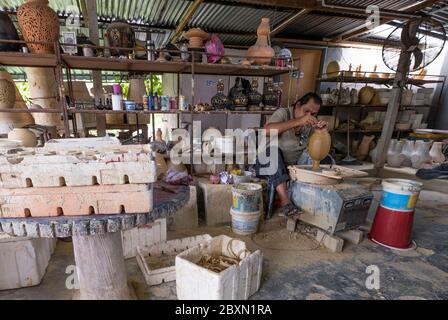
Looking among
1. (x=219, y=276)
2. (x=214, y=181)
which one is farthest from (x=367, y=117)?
(x=219, y=276)

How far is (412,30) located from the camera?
153 inches

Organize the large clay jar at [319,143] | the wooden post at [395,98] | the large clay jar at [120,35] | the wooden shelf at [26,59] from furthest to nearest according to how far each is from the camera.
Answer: the wooden post at [395,98] < the large clay jar at [120,35] < the large clay jar at [319,143] < the wooden shelf at [26,59]

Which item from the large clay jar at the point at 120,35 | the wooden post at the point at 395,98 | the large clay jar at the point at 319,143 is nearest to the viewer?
the large clay jar at the point at 319,143

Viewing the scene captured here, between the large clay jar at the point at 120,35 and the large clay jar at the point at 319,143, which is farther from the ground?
the large clay jar at the point at 120,35

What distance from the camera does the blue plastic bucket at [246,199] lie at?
2.37 metres

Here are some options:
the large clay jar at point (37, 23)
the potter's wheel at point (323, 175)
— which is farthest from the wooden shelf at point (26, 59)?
the potter's wheel at point (323, 175)

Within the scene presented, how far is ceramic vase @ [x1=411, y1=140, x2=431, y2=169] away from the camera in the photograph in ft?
15.1

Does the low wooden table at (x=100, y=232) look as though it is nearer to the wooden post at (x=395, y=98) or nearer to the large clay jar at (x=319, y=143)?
the large clay jar at (x=319, y=143)

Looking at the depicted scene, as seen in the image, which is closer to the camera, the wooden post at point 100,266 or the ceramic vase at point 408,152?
the wooden post at point 100,266

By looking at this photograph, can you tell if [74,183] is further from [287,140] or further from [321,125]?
[287,140]

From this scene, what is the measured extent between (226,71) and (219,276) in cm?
258

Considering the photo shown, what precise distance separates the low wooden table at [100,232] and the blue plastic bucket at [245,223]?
1.16 metres

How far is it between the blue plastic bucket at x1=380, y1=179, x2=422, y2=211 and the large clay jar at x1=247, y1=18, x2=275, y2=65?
5.94 feet

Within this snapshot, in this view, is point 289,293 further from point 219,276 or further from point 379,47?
point 379,47
